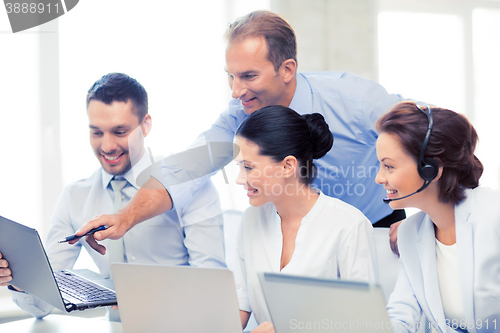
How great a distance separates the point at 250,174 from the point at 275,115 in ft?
0.59

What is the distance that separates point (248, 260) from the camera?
131 centimetres

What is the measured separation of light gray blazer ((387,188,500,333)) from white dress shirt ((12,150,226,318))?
26.1 inches

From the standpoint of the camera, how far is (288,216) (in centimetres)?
132

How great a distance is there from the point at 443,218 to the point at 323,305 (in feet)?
1.89

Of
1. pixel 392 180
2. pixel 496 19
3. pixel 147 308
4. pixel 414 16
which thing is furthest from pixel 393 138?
pixel 496 19

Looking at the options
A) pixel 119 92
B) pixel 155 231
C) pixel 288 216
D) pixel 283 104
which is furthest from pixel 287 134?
pixel 119 92

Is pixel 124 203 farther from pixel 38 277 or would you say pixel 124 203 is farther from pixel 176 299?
pixel 176 299

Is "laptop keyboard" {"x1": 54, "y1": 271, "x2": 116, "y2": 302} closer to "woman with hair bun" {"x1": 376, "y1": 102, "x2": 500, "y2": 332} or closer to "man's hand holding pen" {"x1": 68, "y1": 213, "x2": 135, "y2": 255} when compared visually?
"man's hand holding pen" {"x1": 68, "y1": 213, "x2": 135, "y2": 255}

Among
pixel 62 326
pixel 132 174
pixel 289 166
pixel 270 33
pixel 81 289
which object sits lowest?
pixel 62 326

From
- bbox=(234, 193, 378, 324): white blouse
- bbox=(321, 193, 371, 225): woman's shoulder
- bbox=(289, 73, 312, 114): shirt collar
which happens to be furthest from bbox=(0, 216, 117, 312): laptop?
bbox=(289, 73, 312, 114): shirt collar

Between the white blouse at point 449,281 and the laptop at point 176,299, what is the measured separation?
58 centimetres

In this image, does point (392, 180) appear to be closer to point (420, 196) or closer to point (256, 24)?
point (420, 196)

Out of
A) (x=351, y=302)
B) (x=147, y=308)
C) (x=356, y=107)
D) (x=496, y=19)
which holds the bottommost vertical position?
(x=147, y=308)

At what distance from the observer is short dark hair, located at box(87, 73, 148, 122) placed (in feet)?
5.59
